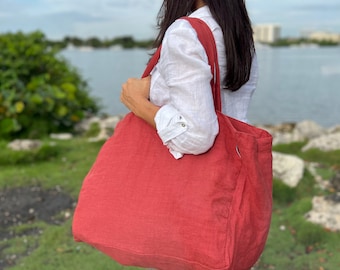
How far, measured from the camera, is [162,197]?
1.50m

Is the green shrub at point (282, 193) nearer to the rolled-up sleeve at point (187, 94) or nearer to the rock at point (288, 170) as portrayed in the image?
the rock at point (288, 170)

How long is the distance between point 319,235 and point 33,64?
4847 mm

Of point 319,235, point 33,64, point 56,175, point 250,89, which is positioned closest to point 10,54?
point 33,64

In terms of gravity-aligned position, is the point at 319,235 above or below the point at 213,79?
below

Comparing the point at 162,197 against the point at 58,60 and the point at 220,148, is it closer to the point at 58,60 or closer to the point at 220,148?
the point at 220,148

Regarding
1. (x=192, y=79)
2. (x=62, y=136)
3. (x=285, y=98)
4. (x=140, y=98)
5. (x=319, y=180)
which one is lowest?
(x=285, y=98)

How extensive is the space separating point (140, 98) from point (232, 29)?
14.1 inches

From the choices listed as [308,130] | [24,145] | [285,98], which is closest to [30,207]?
[24,145]

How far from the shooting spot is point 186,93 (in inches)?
54.9

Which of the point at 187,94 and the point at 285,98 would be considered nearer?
the point at 187,94

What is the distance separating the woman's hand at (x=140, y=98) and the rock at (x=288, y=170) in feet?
9.38

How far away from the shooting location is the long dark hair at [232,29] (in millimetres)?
1514

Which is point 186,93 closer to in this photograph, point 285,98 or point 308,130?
point 308,130

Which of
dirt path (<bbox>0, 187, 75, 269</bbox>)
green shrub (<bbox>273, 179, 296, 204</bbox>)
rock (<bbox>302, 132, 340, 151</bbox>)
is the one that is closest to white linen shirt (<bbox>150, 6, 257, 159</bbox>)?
dirt path (<bbox>0, 187, 75, 269</bbox>)
